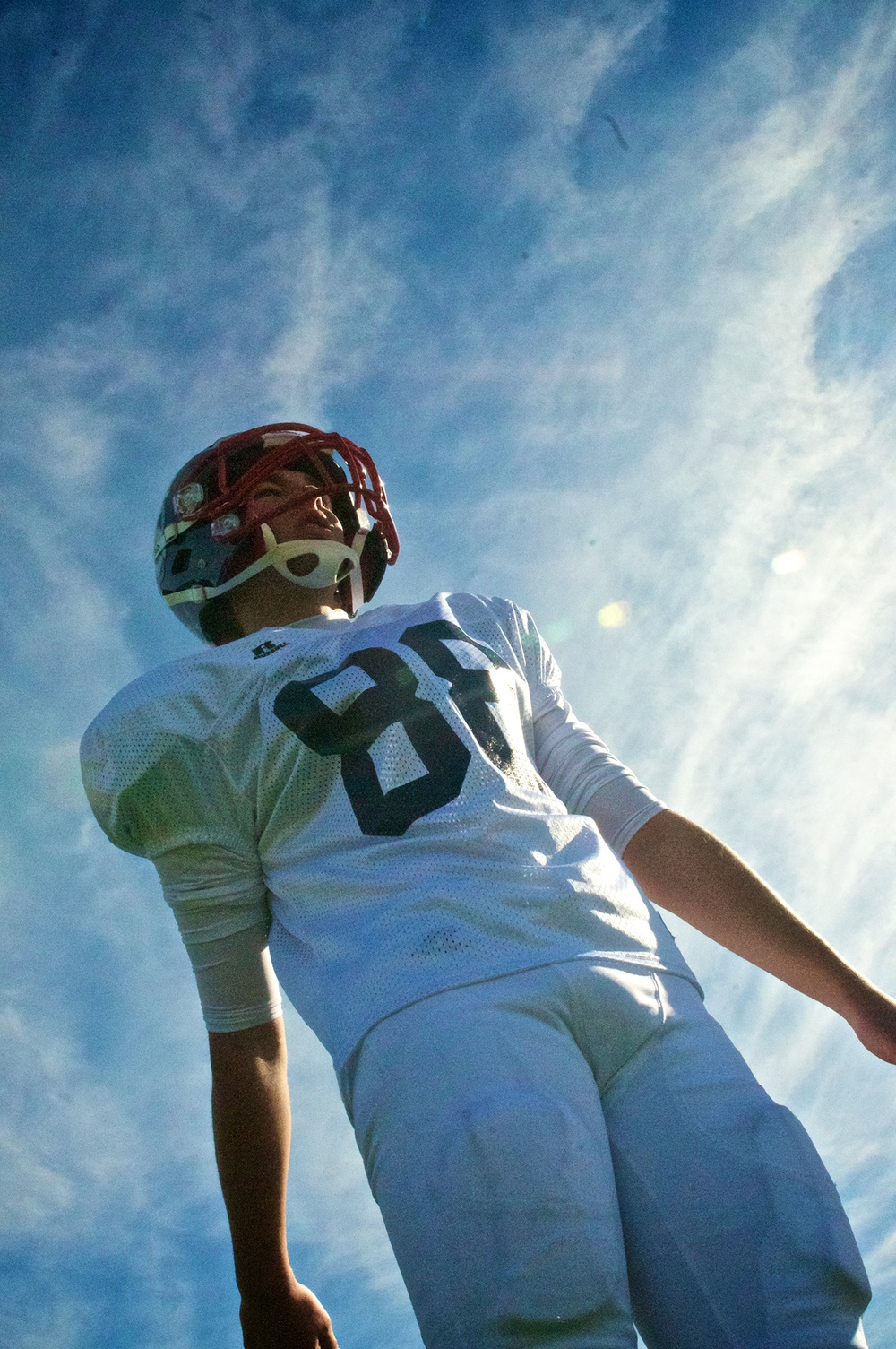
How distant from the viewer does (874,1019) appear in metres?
2.00

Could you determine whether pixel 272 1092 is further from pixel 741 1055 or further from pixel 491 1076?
pixel 741 1055

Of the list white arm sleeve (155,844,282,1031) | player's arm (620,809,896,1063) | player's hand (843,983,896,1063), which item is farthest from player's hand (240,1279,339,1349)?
player's hand (843,983,896,1063)

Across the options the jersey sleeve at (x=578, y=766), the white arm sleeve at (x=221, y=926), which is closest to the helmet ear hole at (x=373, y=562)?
the jersey sleeve at (x=578, y=766)

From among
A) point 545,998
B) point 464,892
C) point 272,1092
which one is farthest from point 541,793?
point 272,1092

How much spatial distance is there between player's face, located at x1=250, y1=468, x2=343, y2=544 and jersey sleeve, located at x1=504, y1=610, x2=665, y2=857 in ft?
2.86

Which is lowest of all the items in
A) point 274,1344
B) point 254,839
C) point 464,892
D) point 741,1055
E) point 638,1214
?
point 274,1344

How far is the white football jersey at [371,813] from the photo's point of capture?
176 centimetres

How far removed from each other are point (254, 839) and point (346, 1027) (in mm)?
670

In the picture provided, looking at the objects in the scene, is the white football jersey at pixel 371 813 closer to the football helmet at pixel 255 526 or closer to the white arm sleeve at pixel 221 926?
the white arm sleeve at pixel 221 926

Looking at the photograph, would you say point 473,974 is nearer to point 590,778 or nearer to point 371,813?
point 371,813

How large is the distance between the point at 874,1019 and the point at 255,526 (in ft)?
8.06

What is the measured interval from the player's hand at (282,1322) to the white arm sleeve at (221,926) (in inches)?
24.9

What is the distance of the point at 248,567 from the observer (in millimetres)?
3051

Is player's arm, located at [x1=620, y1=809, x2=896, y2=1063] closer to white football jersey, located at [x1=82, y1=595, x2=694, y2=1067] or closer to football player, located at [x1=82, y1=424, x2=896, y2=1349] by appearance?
football player, located at [x1=82, y1=424, x2=896, y2=1349]
